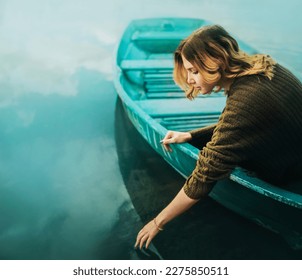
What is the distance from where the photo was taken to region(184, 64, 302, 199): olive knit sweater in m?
1.46

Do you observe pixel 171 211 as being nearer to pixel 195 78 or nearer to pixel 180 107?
pixel 195 78

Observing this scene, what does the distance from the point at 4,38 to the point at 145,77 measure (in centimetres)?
416

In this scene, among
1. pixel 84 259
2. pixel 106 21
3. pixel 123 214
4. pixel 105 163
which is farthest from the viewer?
pixel 106 21

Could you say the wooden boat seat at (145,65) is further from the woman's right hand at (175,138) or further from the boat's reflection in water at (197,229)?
the woman's right hand at (175,138)

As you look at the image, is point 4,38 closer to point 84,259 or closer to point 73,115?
point 73,115

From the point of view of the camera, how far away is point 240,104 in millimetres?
1450

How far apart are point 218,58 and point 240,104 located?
0.80 feet

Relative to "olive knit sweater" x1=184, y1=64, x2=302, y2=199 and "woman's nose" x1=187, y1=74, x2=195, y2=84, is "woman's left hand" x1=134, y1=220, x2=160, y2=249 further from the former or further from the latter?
"woman's nose" x1=187, y1=74, x2=195, y2=84

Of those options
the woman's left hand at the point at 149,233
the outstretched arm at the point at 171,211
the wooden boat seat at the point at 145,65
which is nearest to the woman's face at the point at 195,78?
the outstretched arm at the point at 171,211

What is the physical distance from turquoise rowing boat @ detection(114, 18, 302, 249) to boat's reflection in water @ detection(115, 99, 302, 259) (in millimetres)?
120

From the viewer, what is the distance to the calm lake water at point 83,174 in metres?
2.52

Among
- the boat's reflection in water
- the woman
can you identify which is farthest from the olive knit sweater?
the boat's reflection in water

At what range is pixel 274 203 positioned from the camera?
6.68ft
